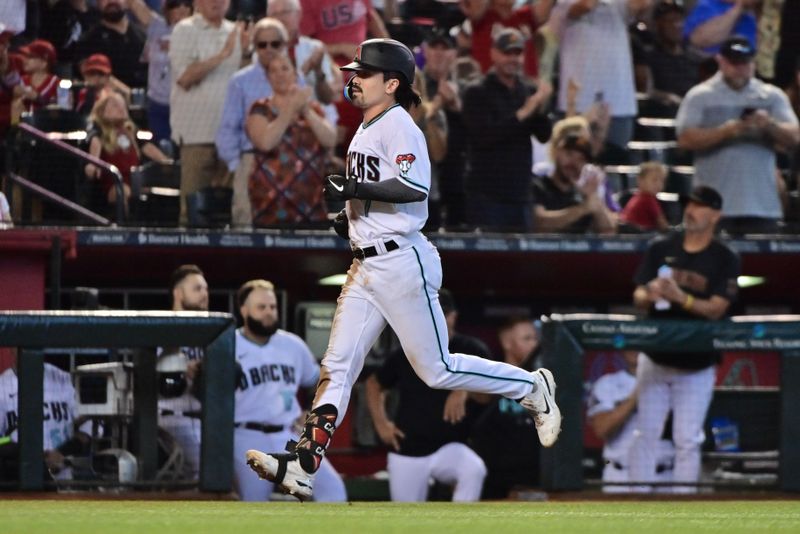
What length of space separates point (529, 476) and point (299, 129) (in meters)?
2.57

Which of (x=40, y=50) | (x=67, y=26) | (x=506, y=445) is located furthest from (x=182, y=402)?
(x=67, y=26)

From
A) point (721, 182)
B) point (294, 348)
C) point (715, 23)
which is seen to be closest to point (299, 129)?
point (294, 348)

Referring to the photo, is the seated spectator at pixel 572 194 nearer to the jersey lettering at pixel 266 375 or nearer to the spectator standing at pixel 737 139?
the spectator standing at pixel 737 139

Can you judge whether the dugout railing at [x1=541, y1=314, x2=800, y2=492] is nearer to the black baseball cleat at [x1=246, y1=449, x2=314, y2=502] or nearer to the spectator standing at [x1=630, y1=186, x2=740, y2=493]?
the spectator standing at [x1=630, y1=186, x2=740, y2=493]

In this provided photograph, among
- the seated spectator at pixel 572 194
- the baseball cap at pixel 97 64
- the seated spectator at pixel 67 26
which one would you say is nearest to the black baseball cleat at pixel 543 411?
the seated spectator at pixel 572 194

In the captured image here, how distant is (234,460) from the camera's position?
8156mm

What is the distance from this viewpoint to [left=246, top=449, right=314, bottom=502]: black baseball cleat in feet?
18.2

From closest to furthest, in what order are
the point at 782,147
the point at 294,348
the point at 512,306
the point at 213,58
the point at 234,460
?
1. the point at 234,460
2. the point at 294,348
3. the point at 213,58
4. the point at 782,147
5. the point at 512,306

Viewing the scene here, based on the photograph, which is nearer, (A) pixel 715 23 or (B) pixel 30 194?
(B) pixel 30 194

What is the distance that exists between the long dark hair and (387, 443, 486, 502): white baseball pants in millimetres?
3367

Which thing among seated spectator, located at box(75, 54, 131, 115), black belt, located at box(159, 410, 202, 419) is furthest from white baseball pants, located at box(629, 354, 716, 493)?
seated spectator, located at box(75, 54, 131, 115)

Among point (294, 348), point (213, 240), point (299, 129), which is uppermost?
point (299, 129)

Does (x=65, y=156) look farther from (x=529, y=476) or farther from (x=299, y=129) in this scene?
(x=529, y=476)

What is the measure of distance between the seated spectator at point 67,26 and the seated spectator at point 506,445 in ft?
12.9
